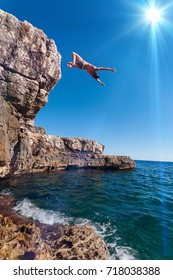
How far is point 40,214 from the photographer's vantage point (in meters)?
9.91

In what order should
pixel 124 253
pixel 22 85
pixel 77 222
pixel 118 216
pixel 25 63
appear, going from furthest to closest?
pixel 22 85 → pixel 25 63 → pixel 118 216 → pixel 77 222 → pixel 124 253

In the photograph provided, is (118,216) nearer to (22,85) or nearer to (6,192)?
(6,192)

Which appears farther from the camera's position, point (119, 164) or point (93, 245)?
point (119, 164)

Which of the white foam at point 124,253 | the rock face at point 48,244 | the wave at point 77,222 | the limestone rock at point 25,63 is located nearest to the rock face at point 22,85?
the limestone rock at point 25,63

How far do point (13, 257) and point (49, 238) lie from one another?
227 centimetres

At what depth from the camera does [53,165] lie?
100 ft

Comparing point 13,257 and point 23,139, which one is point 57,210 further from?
point 23,139

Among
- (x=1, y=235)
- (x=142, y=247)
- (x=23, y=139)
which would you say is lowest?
(x=142, y=247)

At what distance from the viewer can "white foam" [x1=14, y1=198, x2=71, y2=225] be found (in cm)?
905

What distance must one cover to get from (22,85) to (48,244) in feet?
59.3

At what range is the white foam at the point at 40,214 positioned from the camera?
9.05 metres

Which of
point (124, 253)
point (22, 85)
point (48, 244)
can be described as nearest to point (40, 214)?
point (48, 244)

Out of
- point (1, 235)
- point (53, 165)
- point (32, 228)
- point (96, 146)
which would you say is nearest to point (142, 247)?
point (32, 228)

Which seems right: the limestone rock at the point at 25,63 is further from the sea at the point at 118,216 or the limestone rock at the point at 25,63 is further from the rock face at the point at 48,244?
the rock face at the point at 48,244
